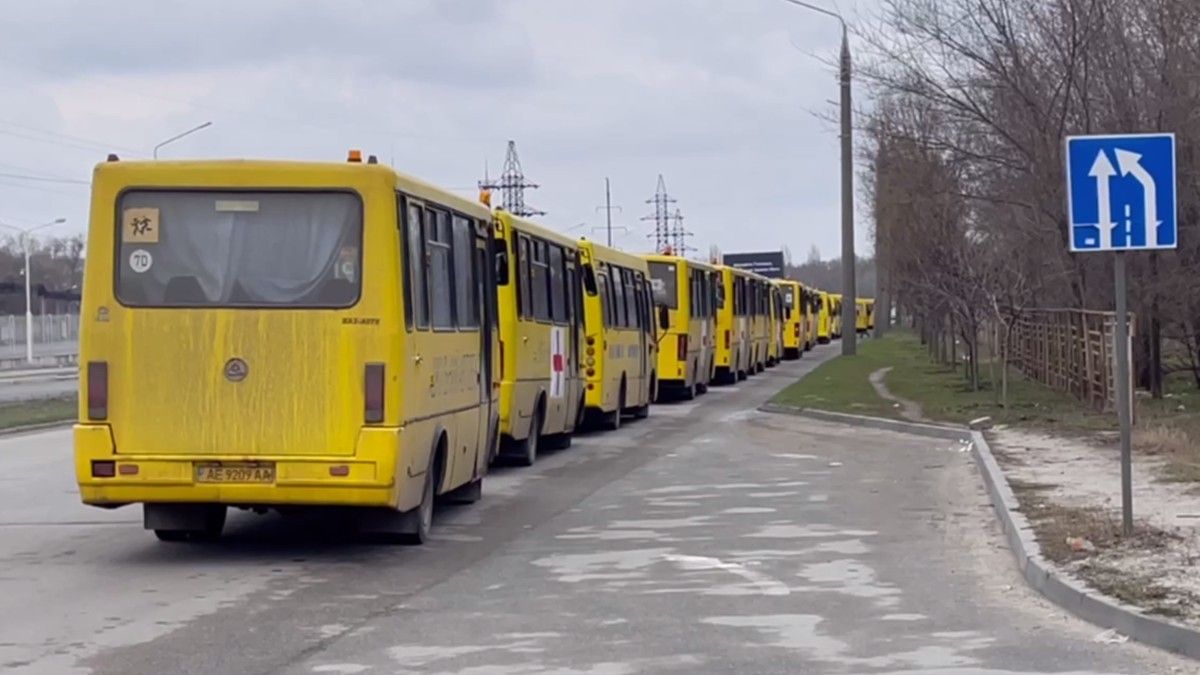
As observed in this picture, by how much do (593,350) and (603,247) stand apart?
6.16 ft

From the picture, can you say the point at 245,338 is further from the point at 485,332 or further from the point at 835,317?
the point at 835,317

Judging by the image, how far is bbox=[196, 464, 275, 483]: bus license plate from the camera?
12.9 meters

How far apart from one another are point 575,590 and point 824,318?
87.1 m

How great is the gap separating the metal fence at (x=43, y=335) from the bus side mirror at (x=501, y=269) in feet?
224

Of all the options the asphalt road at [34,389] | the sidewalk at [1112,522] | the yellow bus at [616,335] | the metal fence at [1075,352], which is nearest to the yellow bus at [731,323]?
the metal fence at [1075,352]

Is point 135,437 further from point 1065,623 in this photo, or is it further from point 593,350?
point 593,350

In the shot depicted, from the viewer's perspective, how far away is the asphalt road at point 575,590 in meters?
9.66

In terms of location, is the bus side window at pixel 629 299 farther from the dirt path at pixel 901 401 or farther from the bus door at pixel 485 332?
the bus door at pixel 485 332

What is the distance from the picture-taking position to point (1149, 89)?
2852 centimetres

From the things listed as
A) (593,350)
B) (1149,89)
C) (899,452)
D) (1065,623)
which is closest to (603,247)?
(593,350)

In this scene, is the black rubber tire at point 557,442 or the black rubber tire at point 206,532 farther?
the black rubber tire at point 557,442

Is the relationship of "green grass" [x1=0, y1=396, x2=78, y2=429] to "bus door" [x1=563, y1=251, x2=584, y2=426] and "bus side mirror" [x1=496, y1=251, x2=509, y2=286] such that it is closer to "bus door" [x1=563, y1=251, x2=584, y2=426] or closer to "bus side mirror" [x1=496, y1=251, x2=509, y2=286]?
"bus door" [x1=563, y1=251, x2=584, y2=426]

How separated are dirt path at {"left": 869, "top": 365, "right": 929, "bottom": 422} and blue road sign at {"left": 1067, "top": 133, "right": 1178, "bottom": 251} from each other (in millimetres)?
16050

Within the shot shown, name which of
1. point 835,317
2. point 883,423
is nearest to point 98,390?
point 883,423
